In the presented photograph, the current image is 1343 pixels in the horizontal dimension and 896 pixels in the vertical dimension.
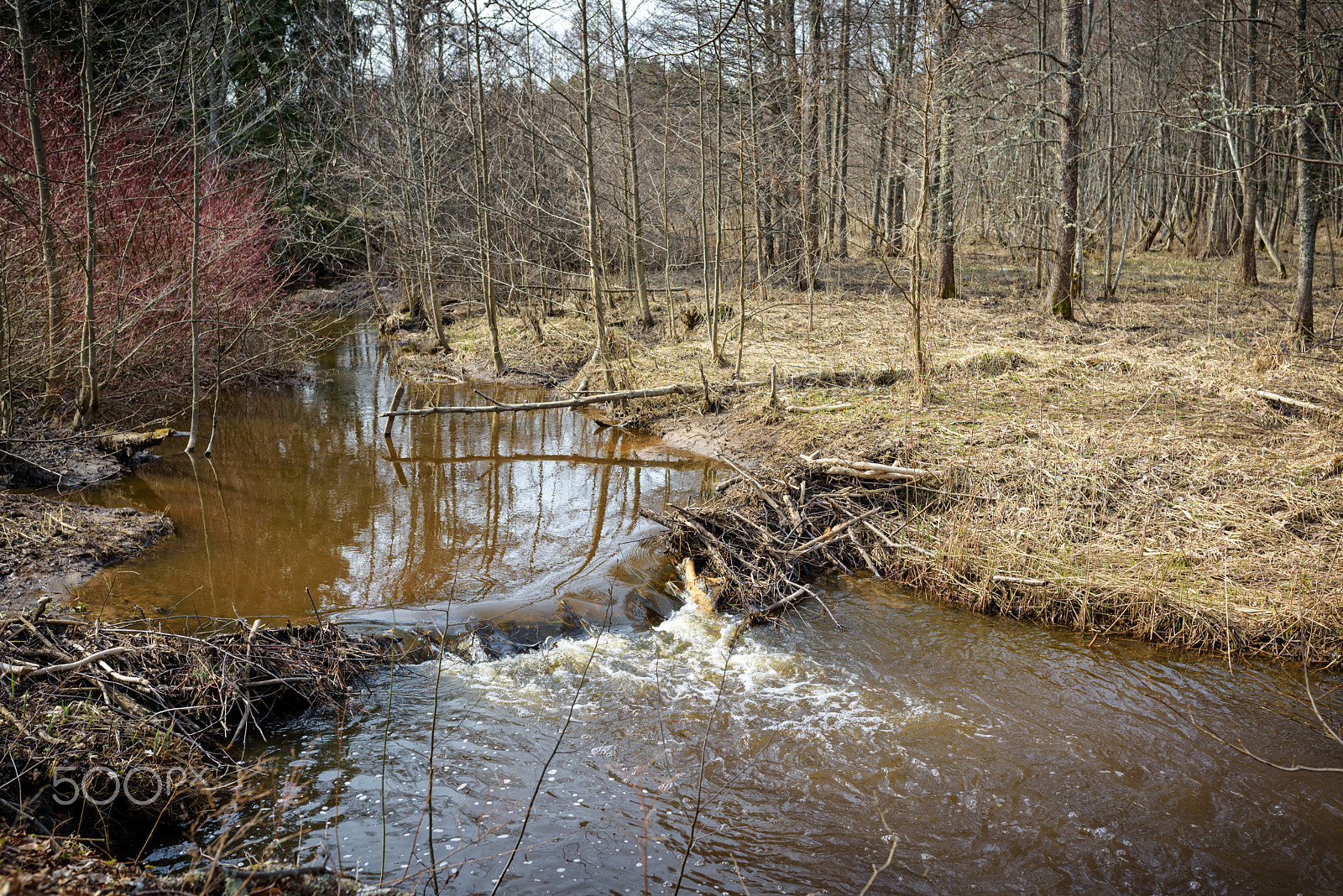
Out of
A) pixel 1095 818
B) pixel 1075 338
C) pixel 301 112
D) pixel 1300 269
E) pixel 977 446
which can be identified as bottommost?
pixel 1095 818

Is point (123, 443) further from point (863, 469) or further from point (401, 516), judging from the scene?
point (863, 469)

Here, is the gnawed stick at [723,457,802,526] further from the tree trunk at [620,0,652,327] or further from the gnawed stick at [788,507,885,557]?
the tree trunk at [620,0,652,327]

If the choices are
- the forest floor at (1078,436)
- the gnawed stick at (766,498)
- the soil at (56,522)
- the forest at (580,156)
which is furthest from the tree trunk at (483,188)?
the gnawed stick at (766,498)

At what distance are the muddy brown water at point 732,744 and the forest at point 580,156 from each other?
3598 mm

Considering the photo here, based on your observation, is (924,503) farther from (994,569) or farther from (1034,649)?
(1034,649)

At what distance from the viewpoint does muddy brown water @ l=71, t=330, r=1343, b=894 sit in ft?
12.8

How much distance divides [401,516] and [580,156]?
1101cm

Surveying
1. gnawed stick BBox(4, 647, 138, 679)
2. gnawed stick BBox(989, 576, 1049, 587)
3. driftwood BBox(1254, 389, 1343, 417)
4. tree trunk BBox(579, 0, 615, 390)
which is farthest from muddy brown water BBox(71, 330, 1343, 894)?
tree trunk BBox(579, 0, 615, 390)

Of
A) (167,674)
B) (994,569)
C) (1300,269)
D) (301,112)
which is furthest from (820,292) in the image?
(167,674)

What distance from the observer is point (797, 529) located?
7.48 metres

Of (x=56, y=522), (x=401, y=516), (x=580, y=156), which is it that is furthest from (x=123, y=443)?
(x=580, y=156)

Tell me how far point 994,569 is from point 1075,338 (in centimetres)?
807

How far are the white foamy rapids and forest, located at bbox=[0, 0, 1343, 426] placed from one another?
4.01m

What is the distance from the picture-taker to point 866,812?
4277 mm
